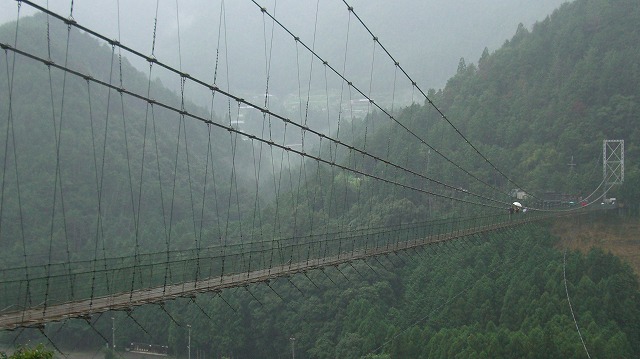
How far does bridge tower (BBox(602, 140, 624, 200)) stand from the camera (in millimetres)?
39719

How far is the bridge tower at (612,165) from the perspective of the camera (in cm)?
3972

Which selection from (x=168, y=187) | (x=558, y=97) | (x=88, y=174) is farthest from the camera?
(x=168, y=187)

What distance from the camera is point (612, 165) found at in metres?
43.0

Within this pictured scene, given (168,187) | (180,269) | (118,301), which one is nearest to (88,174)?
(168,187)

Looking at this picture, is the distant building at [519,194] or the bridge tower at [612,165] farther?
the distant building at [519,194]

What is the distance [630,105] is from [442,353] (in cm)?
3075

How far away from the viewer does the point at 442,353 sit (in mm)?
21297

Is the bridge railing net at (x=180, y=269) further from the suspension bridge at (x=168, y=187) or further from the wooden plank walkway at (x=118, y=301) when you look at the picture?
the suspension bridge at (x=168, y=187)

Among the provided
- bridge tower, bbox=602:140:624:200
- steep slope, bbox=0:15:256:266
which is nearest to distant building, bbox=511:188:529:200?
bridge tower, bbox=602:140:624:200

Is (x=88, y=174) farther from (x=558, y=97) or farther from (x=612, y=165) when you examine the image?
(x=612, y=165)

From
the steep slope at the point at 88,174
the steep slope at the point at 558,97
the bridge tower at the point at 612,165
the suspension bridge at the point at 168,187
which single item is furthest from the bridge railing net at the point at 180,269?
the steep slope at the point at 88,174

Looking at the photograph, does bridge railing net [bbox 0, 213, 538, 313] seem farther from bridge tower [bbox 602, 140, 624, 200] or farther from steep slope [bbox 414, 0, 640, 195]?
steep slope [bbox 414, 0, 640, 195]

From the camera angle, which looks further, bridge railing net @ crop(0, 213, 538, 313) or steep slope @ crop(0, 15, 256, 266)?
steep slope @ crop(0, 15, 256, 266)

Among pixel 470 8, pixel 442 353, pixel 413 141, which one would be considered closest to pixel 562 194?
pixel 413 141
